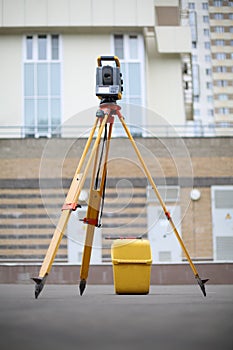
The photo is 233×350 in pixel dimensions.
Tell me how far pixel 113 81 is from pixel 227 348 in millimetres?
4527

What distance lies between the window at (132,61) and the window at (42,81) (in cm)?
164

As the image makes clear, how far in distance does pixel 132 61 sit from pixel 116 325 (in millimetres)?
14622

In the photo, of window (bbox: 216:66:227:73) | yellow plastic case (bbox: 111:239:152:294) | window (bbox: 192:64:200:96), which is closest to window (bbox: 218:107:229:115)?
window (bbox: 216:66:227:73)

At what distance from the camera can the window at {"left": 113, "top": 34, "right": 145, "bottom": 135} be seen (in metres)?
18.7

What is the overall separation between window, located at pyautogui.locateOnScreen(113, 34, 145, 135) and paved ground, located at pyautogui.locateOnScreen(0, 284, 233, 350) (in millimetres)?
11913

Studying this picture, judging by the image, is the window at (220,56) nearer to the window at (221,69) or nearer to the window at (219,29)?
the window at (221,69)

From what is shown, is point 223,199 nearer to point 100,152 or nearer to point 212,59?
point 212,59

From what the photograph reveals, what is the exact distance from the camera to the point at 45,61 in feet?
61.7

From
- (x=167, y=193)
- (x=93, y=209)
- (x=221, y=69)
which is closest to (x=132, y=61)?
(x=221, y=69)

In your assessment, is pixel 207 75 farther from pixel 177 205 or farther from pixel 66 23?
pixel 177 205

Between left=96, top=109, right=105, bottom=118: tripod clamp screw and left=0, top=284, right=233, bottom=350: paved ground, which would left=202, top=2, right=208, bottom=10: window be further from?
left=0, top=284, right=233, bottom=350: paved ground

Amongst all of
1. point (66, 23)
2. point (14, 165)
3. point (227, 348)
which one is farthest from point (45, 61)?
point (227, 348)

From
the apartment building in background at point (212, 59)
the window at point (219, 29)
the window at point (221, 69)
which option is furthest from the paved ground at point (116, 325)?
the window at point (221, 69)

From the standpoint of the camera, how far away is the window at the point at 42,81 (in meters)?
18.5
